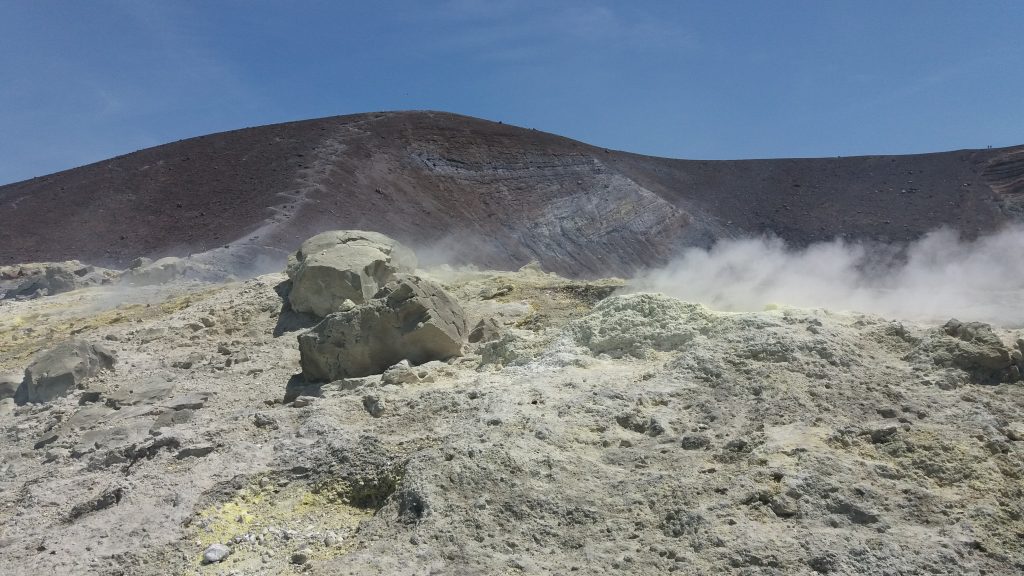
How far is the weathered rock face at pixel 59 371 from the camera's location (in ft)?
23.8

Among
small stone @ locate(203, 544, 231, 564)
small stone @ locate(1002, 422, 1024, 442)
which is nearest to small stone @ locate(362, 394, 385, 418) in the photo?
small stone @ locate(203, 544, 231, 564)

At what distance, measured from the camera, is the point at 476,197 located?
81.9 ft

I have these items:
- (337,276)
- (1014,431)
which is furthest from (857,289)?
(337,276)

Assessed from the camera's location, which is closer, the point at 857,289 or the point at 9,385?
the point at 9,385

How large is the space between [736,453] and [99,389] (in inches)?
216

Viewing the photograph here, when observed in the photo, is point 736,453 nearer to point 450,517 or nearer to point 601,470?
point 601,470

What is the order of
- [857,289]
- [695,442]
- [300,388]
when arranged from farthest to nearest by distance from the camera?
[857,289] < [300,388] < [695,442]

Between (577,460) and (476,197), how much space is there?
2071 cm

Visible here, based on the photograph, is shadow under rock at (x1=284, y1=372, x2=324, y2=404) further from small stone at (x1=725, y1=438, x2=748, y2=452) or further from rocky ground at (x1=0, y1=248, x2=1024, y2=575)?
small stone at (x1=725, y1=438, x2=748, y2=452)

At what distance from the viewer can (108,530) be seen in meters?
4.66

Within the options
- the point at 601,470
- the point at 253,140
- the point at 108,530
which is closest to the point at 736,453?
the point at 601,470

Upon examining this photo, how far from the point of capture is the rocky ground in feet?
12.9

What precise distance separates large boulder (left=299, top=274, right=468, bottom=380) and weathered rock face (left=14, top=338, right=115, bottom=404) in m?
2.25

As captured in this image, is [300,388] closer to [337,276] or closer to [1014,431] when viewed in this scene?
[337,276]
